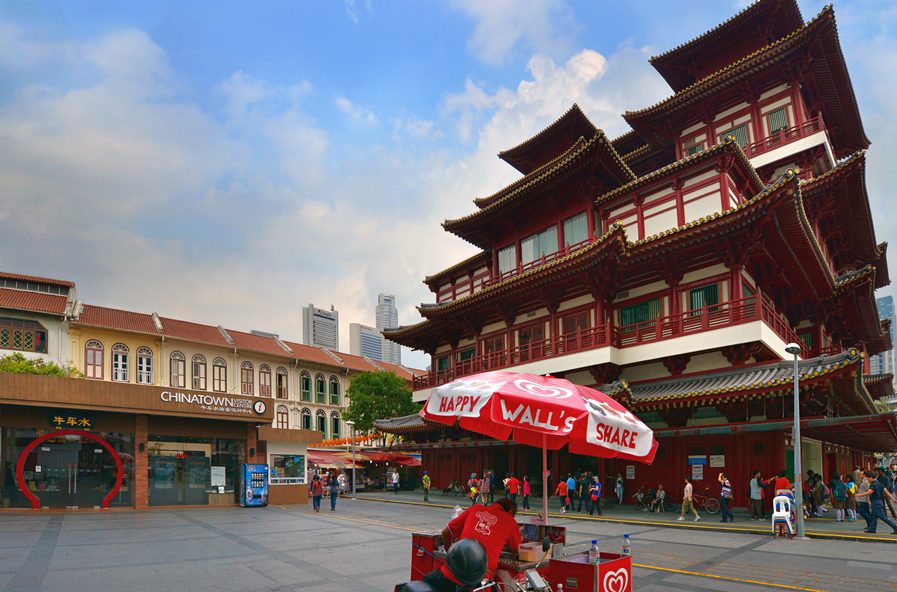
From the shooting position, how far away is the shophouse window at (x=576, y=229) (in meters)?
28.2

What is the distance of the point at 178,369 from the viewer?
167 feet

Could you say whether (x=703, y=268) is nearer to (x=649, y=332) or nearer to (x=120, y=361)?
(x=649, y=332)

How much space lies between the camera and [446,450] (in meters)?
35.9

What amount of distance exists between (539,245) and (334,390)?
126ft

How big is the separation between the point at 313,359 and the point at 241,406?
32.5 m

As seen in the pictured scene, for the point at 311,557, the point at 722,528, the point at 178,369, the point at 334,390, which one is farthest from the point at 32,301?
the point at 722,528

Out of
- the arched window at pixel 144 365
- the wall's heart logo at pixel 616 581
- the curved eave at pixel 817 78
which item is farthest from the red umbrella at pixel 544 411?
the arched window at pixel 144 365

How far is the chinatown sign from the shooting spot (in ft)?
85.6

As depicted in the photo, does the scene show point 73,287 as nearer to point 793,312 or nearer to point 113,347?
point 113,347

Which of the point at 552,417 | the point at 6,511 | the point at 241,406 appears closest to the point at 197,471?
the point at 241,406

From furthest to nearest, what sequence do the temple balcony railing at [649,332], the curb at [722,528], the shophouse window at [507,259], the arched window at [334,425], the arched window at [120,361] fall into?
1. the arched window at [334,425]
2. the arched window at [120,361]
3. the shophouse window at [507,259]
4. the temple balcony railing at [649,332]
5. the curb at [722,528]

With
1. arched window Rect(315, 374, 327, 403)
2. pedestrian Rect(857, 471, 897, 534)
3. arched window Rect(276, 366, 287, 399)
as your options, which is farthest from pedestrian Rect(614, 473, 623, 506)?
arched window Rect(315, 374, 327, 403)

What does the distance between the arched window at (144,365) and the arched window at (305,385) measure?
48.2 feet

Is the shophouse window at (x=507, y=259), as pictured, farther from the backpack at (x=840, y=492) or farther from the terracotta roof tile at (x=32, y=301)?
the terracotta roof tile at (x=32, y=301)
